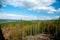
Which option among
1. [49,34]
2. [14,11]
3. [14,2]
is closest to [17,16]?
[14,11]

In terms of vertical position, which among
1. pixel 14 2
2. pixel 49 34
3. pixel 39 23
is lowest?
pixel 49 34

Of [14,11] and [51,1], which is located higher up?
[51,1]

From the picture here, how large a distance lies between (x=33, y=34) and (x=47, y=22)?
13.2 inches

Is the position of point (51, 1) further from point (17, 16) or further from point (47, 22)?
point (17, 16)

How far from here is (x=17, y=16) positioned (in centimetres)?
226

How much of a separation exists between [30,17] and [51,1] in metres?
0.48

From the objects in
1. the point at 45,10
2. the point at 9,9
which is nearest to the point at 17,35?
the point at 9,9

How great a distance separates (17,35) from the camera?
2203 millimetres

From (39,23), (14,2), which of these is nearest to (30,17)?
(39,23)

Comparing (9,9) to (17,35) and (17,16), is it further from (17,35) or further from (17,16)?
(17,35)

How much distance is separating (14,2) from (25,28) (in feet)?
1.63

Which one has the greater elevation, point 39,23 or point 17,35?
point 39,23

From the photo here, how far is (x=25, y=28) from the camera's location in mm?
2234

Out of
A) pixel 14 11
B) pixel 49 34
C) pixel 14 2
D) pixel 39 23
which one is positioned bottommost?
pixel 49 34
